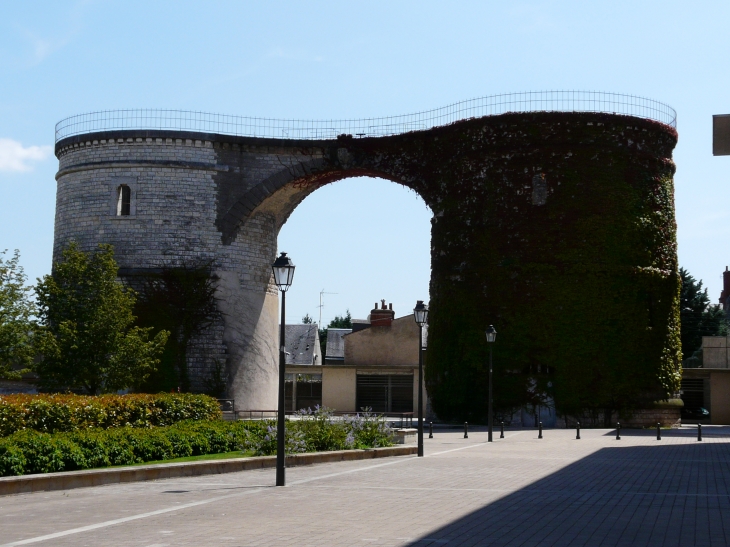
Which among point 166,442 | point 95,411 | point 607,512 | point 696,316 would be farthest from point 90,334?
point 696,316

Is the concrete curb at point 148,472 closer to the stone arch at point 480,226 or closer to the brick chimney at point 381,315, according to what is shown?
the stone arch at point 480,226

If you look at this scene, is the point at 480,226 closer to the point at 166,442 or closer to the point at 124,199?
the point at 124,199

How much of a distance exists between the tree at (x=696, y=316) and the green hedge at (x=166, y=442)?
40973 millimetres

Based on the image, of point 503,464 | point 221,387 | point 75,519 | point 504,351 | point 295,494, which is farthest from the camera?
point 221,387

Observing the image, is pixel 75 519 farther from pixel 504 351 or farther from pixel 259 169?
pixel 259 169

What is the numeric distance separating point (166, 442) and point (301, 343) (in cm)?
5876

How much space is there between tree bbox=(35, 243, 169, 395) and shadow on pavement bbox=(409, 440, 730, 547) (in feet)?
74.4

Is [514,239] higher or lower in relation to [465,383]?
higher

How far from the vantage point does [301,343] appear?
252ft

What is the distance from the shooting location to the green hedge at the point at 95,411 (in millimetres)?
18270

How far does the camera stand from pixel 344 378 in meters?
54.3

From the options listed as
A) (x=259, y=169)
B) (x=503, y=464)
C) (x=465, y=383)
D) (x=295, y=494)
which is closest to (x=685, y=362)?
(x=465, y=383)

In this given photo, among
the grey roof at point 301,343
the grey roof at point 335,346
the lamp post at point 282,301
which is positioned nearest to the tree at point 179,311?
the lamp post at point 282,301

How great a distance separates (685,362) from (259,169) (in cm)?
2923
